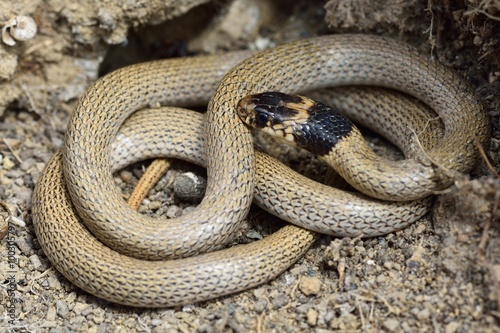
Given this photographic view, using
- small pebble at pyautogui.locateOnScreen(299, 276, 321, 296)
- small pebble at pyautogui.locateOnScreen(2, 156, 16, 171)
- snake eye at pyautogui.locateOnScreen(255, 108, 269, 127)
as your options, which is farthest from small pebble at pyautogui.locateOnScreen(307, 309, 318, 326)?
small pebble at pyautogui.locateOnScreen(2, 156, 16, 171)

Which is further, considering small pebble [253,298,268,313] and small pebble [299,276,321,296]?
small pebble [299,276,321,296]

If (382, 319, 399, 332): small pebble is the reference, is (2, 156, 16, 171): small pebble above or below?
below

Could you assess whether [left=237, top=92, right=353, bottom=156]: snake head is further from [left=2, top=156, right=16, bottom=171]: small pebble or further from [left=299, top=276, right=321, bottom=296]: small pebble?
[left=2, top=156, right=16, bottom=171]: small pebble

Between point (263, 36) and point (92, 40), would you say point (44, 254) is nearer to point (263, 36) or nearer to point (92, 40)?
point (92, 40)

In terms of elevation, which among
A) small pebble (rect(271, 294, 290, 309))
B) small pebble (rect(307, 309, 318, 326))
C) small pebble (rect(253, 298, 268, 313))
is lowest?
small pebble (rect(253, 298, 268, 313))

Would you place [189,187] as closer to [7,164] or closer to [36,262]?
[36,262]

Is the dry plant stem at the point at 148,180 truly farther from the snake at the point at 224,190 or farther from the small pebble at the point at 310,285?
the small pebble at the point at 310,285

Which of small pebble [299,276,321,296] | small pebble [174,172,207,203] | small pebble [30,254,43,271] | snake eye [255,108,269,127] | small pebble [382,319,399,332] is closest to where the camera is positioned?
small pebble [382,319,399,332]
